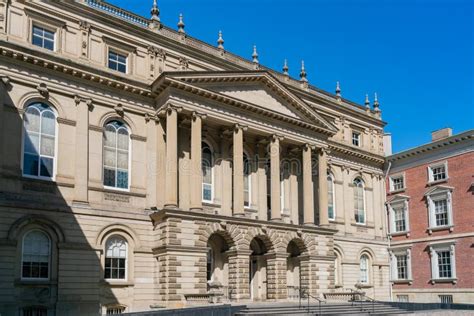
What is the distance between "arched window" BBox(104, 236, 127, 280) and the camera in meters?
27.5

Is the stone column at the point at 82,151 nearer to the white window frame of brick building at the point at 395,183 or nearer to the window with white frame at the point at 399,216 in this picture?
the window with white frame at the point at 399,216

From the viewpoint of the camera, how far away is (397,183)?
4438cm

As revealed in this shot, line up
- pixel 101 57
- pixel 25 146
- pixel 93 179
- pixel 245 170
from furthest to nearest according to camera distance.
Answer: pixel 245 170
pixel 101 57
pixel 93 179
pixel 25 146

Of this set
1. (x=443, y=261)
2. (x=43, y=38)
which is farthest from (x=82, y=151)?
(x=443, y=261)

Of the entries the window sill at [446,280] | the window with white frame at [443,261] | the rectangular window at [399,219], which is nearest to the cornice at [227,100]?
the rectangular window at [399,219]

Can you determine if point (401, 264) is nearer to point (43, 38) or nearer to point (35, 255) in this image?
point (35, 255)

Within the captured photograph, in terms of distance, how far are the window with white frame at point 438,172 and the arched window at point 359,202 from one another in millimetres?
5116

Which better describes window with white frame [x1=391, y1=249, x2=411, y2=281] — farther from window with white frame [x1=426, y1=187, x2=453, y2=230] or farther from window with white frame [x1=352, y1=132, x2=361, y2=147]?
window with white frame [x1=352, y1=132, x2=361, y2=147]

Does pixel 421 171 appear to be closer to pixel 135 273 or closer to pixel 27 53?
pixel 135 273

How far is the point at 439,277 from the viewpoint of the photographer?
3919cm

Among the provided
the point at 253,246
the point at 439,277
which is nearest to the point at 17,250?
the point at 253,246

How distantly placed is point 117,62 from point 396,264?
26.1 meters

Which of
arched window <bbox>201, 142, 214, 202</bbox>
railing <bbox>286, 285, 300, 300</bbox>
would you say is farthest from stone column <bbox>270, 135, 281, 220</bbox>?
railing <bbox>286, 285, 300, 300</bbox>

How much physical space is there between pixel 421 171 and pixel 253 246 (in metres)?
16.2
